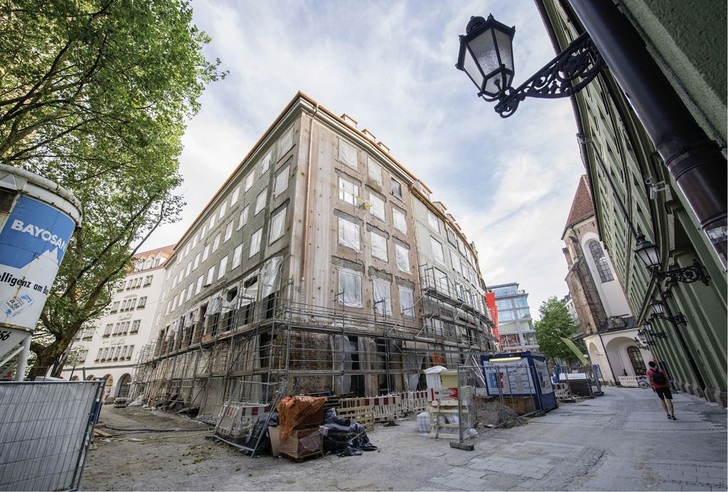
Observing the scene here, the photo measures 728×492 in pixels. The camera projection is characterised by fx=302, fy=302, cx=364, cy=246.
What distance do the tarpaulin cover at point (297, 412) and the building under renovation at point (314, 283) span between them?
13.2 feet

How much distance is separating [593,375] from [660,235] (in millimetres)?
18939

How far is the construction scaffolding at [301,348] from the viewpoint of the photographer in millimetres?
12062

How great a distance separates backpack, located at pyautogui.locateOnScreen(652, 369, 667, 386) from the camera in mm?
9256

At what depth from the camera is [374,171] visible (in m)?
21.2

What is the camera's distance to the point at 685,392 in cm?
1681

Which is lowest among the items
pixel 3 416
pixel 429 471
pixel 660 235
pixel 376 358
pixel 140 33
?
pixel 429 471

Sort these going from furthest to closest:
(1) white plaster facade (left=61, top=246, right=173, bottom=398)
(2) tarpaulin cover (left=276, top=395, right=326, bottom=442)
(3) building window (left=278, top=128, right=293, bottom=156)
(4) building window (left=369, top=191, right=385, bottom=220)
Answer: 1. (1) white plaster facade (left=61, top=246, right=173, bottom=398)
2. (4) building window (left=369, top=191, right=385, bottom=220)
3. (3) building window (left=278, top=128, right=293, bottom=156)
4. (2) tarpaulin cover (left=276, top=395, right=326, bottom=442)

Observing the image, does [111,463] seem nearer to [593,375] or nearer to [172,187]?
[172,187]

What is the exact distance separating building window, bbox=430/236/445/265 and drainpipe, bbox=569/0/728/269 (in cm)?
2206

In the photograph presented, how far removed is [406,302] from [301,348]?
26.8 feet

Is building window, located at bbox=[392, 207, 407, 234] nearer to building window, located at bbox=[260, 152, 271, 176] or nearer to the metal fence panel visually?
building window, located at bbox=[260, 152, 271, 176]

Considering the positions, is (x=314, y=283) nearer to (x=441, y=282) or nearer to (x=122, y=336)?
(x=441, y=282)

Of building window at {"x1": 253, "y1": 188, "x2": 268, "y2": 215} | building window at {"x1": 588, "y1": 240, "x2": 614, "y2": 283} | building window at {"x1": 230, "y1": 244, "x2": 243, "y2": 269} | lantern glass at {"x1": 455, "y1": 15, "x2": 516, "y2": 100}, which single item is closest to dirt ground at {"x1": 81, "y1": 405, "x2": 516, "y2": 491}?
lantern glass at {"x1": 455, "y1": 15, "x2": 516, "y2": 100}

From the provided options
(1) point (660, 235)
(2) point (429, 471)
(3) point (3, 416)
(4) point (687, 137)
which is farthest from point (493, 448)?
(3) point (3, 416)
